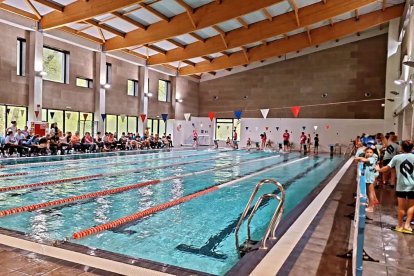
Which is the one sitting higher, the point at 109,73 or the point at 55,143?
the point at 109,73

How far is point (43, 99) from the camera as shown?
14250 mm

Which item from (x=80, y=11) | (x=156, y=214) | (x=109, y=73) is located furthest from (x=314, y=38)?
(x=156, y=214)

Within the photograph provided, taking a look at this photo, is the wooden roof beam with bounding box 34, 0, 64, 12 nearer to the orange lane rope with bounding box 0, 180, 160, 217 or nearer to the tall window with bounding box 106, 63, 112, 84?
the tall window with bounding box 106, 63, 112, 84

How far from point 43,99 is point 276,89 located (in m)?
14.1

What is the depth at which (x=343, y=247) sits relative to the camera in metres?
3.50

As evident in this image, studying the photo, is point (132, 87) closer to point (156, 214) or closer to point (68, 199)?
point (68, 199)

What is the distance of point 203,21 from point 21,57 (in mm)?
7448

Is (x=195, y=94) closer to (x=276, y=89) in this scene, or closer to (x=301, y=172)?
(x=276, y=89)

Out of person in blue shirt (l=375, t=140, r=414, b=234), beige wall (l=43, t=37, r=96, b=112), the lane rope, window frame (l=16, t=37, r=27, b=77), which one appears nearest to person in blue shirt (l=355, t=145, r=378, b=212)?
person in blue shirt (l=375, t=140, r=414, b=234)

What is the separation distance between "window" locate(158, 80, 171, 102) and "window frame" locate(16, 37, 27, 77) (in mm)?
9490

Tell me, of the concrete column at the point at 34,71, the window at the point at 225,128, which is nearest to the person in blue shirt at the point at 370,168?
the concrete column at the point at 34,71

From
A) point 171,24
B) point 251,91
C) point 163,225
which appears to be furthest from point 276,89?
point 163,225

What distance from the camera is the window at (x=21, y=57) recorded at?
A: 13391 mm

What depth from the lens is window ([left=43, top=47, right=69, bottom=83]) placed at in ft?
48.0
